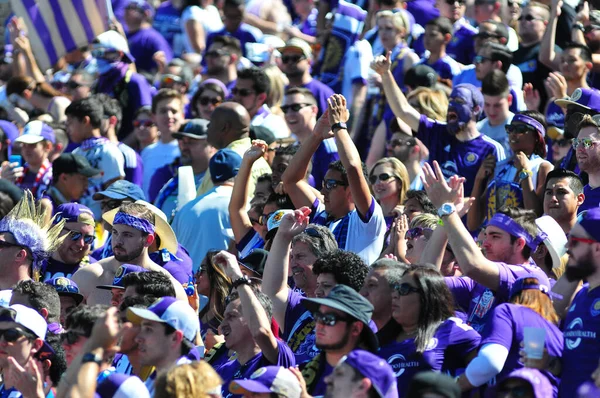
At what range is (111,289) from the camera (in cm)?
839

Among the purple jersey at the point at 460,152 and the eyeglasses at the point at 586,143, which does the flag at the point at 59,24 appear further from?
the eyeglasses at the point at 586,143

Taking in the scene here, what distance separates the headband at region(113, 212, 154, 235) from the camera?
8.75 m

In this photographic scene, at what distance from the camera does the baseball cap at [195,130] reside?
37.9 feet

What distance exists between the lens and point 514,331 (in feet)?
20.9

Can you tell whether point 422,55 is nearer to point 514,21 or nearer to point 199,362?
point 514,21

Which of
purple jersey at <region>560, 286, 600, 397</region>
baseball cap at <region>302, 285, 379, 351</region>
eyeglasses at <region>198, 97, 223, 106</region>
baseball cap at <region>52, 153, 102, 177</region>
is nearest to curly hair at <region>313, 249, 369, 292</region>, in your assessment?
baseball cap at <region>302, 285, 379, 351</region>

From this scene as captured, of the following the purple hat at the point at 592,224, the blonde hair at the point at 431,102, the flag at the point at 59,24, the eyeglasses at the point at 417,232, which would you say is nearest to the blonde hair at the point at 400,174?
the eyeglasses at the point at 417,232

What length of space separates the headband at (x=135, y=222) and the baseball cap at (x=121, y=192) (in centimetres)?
121

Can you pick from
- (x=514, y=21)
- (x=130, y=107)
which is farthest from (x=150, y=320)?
(x=514, y=21)

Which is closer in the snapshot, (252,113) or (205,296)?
(205,296)

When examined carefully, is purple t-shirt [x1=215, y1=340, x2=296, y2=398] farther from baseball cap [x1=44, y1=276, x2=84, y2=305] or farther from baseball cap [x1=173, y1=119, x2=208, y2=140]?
baseball cap [x1=173, y1=119, x2=208, y2=140]

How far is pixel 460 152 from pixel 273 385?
486cm

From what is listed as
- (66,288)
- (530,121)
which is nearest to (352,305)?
(66,288)

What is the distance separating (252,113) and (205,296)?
367 centimetres
